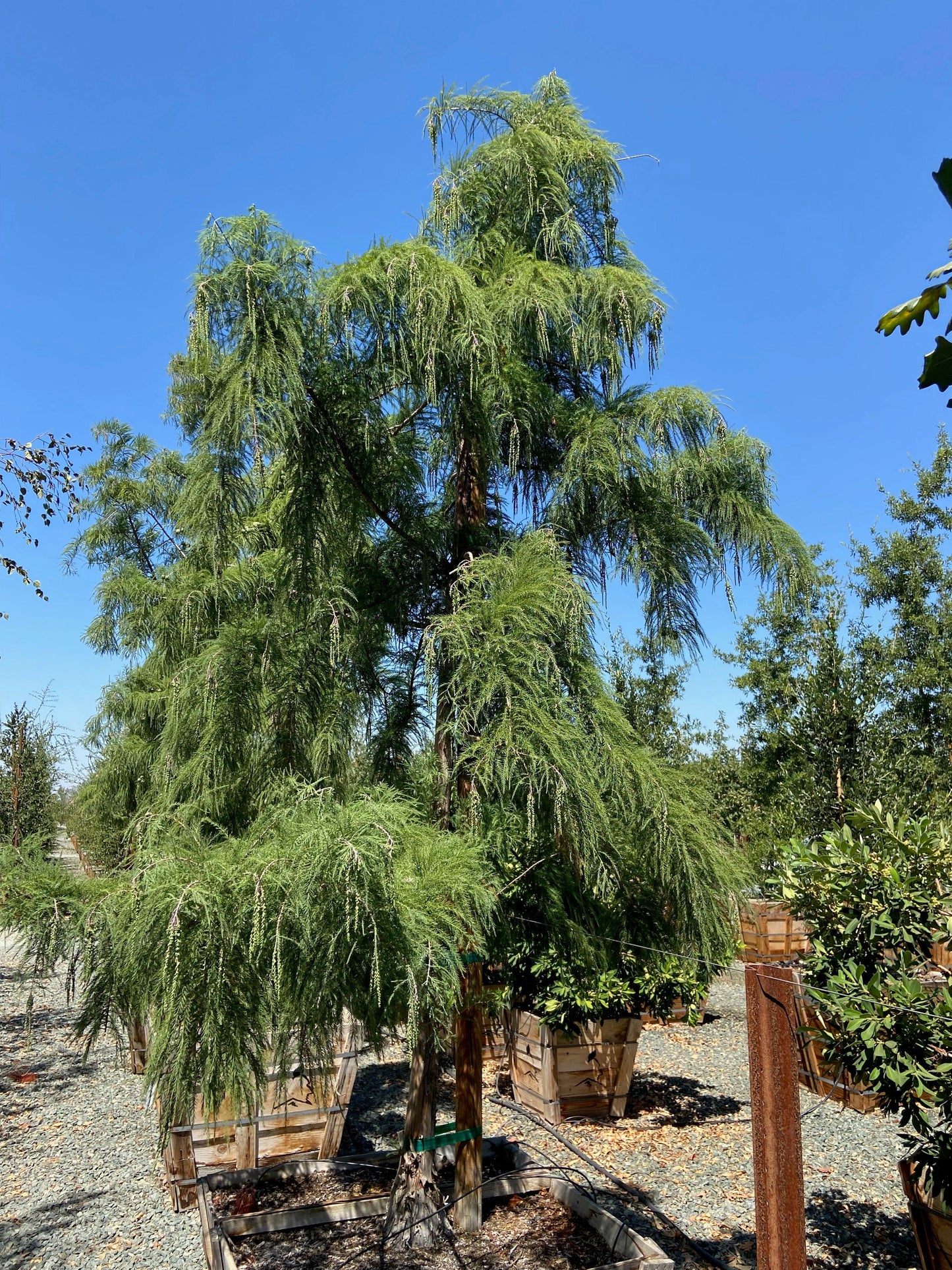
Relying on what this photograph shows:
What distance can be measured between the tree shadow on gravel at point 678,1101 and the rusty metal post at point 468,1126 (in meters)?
2.41

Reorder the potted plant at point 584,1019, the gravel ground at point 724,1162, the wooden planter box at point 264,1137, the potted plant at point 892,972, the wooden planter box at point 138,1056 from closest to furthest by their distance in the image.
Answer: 1. the potted plant at point 892,972
2. the gravel ground at point 724,1162
3. the wooden planter box at point 264,1137
4. the potted plant at point 584,1019
5. the wooden planter box at point 138,1056

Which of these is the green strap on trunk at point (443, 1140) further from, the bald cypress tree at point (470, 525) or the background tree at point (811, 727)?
the background tree at point (811, 727)

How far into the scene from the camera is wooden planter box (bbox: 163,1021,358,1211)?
4633 millimetres

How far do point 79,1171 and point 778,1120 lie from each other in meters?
4.74

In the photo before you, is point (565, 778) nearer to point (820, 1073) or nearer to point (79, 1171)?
point (79, 1171)

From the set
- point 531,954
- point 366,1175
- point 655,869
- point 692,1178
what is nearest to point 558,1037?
point 531,954

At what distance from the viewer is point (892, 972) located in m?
3.15

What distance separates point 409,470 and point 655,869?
1.93 meters

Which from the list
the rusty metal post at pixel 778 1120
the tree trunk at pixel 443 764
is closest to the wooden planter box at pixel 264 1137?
the tree trunk at pixel 443 764

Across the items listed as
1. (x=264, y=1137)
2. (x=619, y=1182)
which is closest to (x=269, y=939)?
(x=264, y=1137)

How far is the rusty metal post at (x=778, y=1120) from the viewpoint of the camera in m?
2.29

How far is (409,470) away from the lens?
3844 mm

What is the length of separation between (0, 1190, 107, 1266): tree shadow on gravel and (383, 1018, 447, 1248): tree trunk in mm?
1699

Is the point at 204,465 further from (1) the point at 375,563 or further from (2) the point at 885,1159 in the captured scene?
(2) the point at 885,1159
